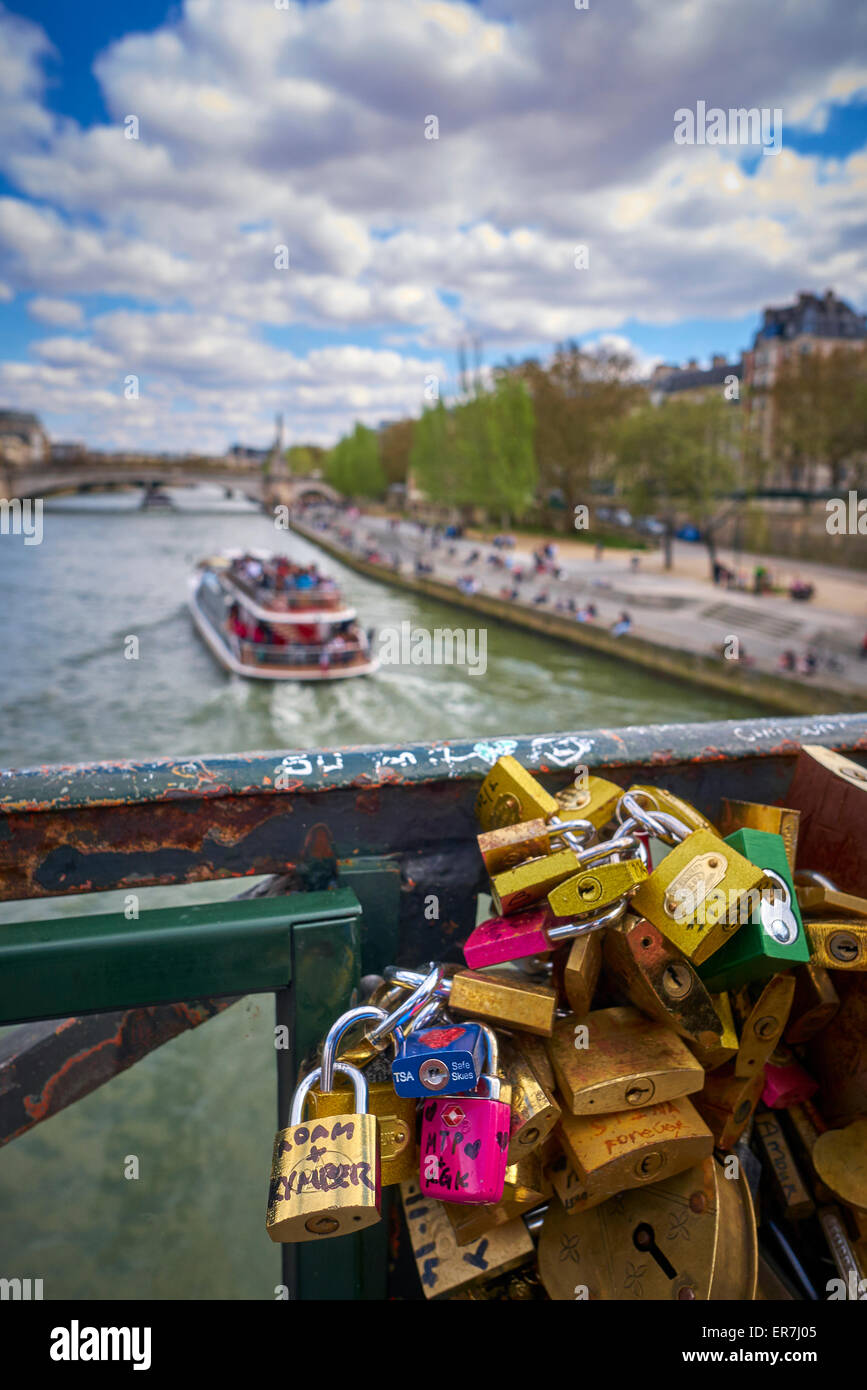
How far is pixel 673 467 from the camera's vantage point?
Answer: 1431 inches

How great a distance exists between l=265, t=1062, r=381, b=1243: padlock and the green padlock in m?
0.55

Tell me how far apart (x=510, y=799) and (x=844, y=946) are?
58 cm

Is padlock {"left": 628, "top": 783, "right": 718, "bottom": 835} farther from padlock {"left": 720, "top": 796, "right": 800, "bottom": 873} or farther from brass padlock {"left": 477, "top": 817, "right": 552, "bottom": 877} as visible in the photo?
brass padlock {"left": 477, "top": 817, "right": 552, "bottom": 877}

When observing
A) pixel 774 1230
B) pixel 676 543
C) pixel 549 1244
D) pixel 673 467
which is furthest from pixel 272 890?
pixel 676 543

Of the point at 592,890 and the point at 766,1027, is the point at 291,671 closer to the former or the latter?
the point at 766,1027

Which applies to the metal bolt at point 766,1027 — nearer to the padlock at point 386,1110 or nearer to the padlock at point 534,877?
the padlock at point 534,877

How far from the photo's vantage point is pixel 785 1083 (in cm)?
151

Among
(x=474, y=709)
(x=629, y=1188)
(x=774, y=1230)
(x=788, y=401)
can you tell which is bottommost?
(x=474, y=709)

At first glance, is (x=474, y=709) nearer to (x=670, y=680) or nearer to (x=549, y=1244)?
(x=670, y=680)

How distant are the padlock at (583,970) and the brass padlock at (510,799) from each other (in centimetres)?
22

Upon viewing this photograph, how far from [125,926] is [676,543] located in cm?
6280

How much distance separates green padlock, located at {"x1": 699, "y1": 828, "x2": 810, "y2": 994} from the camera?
1143 millimetres

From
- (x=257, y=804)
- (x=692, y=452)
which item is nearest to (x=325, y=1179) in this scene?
(x=257, y=804)

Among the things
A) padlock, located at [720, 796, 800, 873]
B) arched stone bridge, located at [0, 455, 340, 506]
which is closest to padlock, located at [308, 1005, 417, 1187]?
padlock, located at [720, 796, 800, 873]
